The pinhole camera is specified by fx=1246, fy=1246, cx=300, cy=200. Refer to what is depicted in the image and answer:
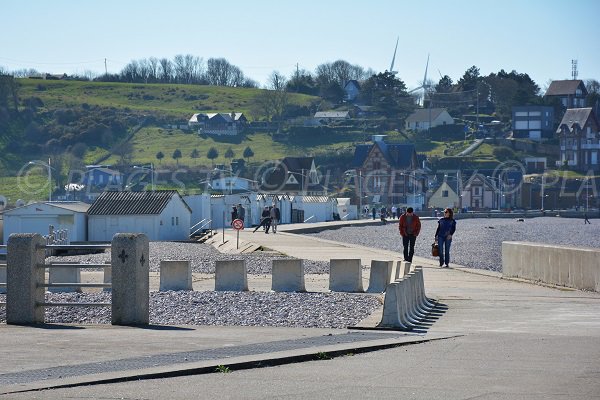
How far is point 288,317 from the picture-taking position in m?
18.0

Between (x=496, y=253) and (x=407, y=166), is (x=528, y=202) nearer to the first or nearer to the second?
(x=407, y=166)

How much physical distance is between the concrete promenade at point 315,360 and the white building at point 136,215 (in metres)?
49.7

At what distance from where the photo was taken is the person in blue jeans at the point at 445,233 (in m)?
33.6

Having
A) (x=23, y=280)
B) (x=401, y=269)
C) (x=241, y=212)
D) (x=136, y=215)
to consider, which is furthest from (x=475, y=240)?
(x=23, y=280)

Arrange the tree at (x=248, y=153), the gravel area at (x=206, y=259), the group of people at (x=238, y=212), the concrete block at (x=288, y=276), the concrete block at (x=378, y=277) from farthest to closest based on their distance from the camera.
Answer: the tree at (x=248, y=153), the group of people at (x=238, y=212), the gravel area at (x=206, y=259), the concrete block at (x=378, y=277), the concrete block at (x=288, y=276)

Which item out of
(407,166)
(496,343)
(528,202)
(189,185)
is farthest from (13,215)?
(528,202)

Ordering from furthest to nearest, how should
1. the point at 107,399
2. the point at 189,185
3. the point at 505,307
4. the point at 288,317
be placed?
the point at 189,185
the point at 505,307
the point at 288,317
the point at 107,399

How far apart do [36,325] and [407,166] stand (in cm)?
15095

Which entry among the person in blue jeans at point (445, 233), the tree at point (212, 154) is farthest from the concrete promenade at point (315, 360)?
the tree at point (212, 154)

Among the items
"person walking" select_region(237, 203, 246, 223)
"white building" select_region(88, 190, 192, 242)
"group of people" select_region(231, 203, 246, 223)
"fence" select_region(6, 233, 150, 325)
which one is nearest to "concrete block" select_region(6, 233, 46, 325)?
"fence" select_region(6, 233, 150, 325)

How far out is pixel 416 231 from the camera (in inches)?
1281

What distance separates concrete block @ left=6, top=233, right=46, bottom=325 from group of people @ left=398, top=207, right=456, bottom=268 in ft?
53.6

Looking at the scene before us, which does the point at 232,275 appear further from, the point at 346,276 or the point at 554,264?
the point at 554,264

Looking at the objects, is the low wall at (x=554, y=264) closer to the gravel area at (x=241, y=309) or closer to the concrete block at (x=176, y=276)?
the gravel area at (x=241, y=309)
